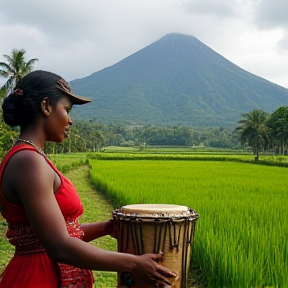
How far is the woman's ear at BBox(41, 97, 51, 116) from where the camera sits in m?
1.39

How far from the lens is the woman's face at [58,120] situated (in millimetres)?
1411

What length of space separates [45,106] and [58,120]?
60 mm

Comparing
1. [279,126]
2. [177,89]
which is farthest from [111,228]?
[177,89]

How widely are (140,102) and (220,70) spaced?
3853cm

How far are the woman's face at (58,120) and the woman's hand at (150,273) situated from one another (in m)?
0.45

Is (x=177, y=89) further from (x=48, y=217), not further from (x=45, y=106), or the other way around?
(x=48, y=217)

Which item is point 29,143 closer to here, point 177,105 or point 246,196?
point 246,196

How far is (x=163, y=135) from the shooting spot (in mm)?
89188

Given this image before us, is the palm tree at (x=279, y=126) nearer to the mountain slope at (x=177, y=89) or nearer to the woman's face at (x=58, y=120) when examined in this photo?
the woman's face at (x=58, y=120)

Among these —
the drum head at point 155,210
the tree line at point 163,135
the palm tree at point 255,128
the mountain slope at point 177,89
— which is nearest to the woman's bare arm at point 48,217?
the drum head at point 155,210

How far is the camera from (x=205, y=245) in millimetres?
4230

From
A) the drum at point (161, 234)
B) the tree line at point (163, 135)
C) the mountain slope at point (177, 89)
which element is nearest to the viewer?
the drum at point (161, 234)

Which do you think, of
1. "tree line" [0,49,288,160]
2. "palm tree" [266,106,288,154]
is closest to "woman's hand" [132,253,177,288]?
"tree line" [0,49,288,160]

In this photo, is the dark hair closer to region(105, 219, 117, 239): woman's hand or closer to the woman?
the woman
